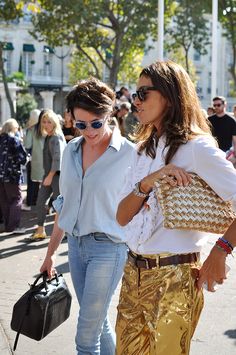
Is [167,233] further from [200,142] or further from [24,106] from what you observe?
[24,106]

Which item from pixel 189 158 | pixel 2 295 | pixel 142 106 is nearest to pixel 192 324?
pixel 189 158

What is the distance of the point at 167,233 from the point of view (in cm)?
281

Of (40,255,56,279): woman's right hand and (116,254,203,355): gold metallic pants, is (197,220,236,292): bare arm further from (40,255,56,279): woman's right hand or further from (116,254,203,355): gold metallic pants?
(40,255,56,279): woman's right hand

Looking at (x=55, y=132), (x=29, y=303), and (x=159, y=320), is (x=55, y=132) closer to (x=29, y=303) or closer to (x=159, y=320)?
(x=29, y=303)

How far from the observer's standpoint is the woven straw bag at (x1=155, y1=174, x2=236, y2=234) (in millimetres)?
2682

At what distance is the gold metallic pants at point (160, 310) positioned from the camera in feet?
9.02

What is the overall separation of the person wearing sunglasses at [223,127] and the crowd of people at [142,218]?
335 inches

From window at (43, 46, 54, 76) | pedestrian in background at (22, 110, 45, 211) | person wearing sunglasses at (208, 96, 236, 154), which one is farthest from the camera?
window at (43, 46, 54, 76)

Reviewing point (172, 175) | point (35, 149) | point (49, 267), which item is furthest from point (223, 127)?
point (172, 175)

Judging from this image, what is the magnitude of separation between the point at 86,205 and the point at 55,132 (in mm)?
6176

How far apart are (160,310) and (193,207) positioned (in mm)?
439

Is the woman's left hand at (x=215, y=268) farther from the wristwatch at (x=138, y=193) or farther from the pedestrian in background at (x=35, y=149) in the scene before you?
the pedestrian in background at (x=35, y=149)

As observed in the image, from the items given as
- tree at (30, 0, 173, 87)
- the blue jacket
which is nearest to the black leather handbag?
the blue jacket

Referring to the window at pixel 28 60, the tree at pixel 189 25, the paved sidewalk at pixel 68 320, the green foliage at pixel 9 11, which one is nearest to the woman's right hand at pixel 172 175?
the paved sidewalk at pixel 68 320
